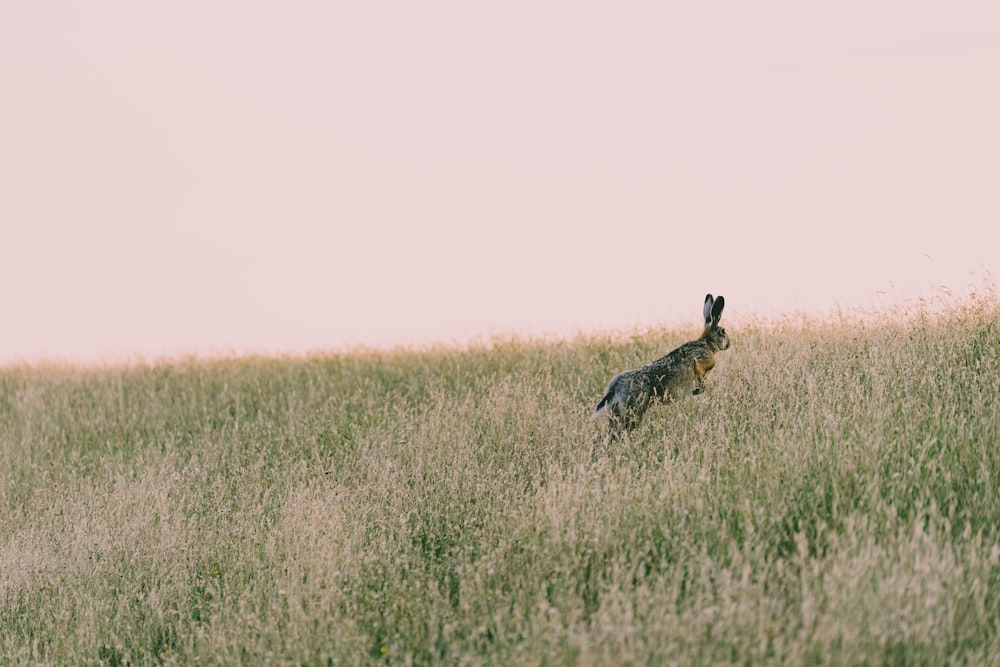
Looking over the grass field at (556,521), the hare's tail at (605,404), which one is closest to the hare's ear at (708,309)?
the grass field at (556,521)

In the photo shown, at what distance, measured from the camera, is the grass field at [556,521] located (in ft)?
15.5

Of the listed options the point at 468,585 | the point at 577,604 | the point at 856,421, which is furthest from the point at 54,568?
the point at 856,421

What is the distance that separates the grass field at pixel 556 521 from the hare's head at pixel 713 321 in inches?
17.0

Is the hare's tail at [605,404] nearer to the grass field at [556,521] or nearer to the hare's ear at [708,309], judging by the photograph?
the grass field at [556,521]

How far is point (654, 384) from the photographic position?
863 cm

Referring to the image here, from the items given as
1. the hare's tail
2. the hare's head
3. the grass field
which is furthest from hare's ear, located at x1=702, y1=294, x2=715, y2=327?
the hare's tail

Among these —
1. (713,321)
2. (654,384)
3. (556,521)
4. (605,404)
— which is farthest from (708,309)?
(556,521)

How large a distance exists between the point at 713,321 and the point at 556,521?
3832mm

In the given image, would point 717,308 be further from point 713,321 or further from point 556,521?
point 556,521

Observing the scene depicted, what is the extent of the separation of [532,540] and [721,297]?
4011mm

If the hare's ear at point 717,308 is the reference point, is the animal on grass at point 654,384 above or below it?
below

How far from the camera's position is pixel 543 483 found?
26.6 ft

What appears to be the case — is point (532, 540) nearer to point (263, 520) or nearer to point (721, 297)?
point (263, 520)

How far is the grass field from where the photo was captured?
473cm
